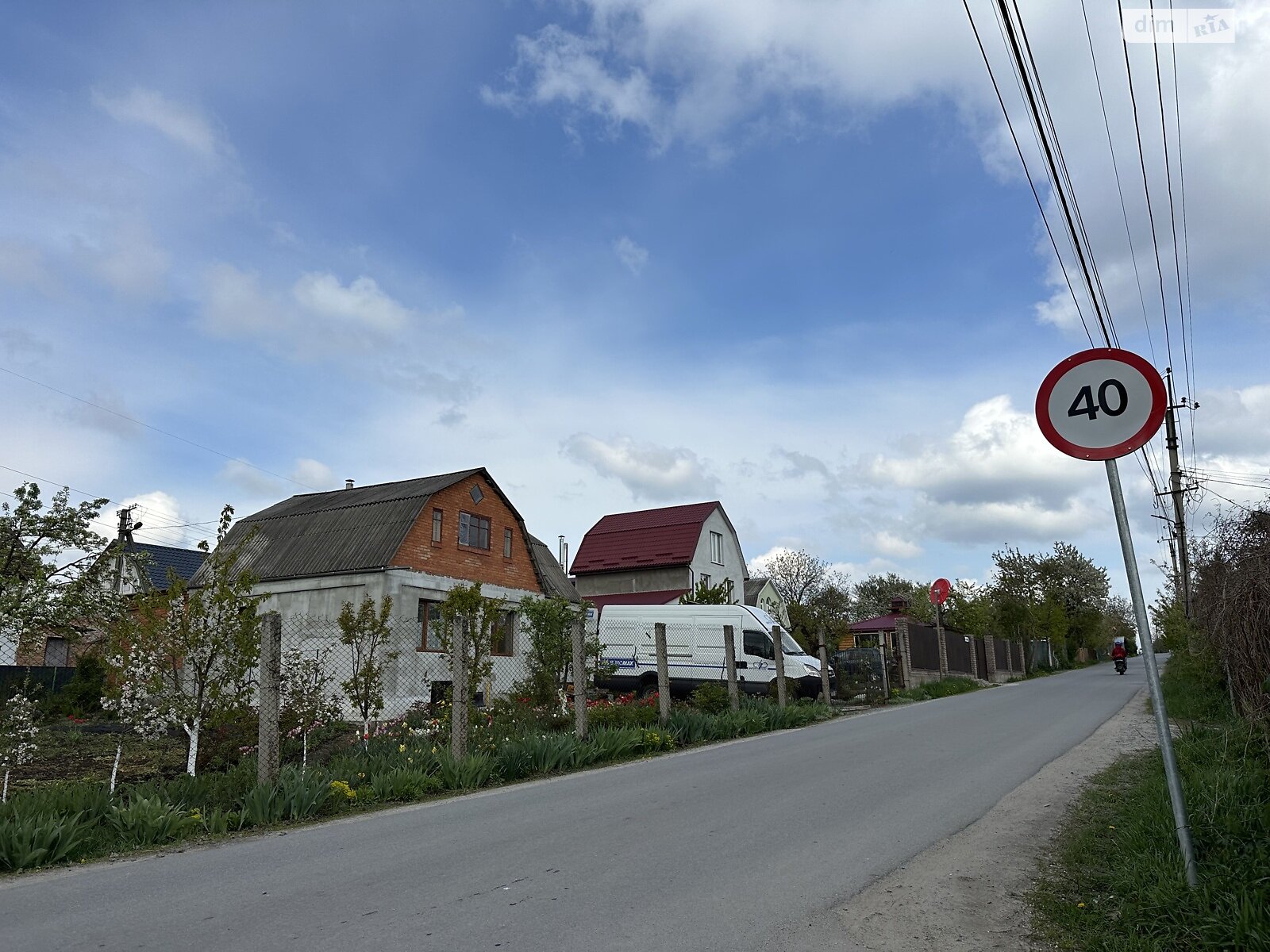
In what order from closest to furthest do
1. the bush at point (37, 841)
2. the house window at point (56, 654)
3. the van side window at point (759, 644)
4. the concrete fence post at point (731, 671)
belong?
the bush at point (37, 841) → the concrete fence post at point (731, 671) → the van side window at point (759, 644) → the house window at point (56, 654)

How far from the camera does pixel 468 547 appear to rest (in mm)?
26719

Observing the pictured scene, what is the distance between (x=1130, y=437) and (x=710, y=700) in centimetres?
1394

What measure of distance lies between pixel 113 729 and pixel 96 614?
16.7ft

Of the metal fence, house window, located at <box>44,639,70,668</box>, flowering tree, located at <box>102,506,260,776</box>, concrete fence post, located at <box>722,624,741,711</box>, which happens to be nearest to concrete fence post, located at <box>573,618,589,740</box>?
flowering tree, located at <box>102,506,260,776</box>

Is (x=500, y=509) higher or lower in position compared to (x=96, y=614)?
higher

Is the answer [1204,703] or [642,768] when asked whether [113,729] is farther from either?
[1204,703]

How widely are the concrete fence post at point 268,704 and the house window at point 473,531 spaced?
668 inches

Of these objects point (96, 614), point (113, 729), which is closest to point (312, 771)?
point (96, 614)

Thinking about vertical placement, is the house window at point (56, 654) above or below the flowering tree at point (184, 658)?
above

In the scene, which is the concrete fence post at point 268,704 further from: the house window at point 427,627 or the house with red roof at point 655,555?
the house with red roof at point 655,555

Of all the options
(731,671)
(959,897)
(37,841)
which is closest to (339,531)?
(731,671)

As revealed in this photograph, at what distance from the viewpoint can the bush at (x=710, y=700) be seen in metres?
17.7

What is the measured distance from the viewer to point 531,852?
636 centimetres

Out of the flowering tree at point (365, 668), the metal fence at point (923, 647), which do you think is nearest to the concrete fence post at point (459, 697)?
the flowering tree at point (365, 668)
